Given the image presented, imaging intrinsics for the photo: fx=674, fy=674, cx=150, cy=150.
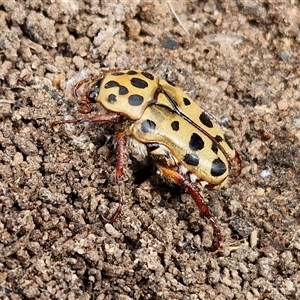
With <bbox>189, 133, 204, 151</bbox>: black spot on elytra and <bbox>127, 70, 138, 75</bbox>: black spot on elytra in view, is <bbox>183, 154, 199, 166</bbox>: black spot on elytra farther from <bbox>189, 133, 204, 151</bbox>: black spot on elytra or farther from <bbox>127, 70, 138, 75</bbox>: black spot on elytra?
<bbox>127, 70, 138, 75</bbox>: black spot on elytra

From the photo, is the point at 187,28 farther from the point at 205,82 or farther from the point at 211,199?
the point at 211,199

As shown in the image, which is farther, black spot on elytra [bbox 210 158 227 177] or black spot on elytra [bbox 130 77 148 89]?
black spot on elytra [bbox 130 77 148 89]

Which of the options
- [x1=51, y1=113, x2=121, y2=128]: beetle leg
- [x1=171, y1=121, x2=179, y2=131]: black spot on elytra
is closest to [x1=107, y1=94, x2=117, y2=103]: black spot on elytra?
[x1=51, y1=113, x2=121, y2=128]: beetle leg

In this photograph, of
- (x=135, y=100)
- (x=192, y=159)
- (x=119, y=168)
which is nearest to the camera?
(x=119, y=168)

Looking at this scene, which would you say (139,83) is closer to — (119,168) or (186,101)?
(186,101)

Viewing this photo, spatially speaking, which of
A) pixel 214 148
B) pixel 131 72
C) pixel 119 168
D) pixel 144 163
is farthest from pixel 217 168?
pixel 131 72

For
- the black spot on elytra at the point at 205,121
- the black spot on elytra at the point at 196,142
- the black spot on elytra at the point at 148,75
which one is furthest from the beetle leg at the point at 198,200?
the black spot on elytra at the point at 148,75
